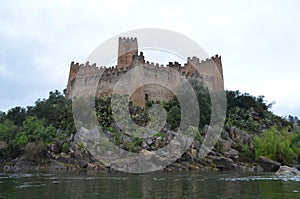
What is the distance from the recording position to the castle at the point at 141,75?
61188mm

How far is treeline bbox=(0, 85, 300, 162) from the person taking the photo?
48.6 metres

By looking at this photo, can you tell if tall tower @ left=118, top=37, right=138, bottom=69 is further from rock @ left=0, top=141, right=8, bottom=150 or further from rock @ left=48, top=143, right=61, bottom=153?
rock @ left=0, top=141, right=8, bottom=150

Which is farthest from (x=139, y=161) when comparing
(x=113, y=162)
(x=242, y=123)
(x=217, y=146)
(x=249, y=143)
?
(x=242, y=123)

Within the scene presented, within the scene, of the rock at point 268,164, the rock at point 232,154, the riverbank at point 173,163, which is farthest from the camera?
the rock at point 232,154

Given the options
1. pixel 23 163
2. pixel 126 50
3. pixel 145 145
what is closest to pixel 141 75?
pixel 126 50

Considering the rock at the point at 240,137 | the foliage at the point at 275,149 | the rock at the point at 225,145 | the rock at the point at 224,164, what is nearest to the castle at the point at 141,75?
the rock at the point at 240,137

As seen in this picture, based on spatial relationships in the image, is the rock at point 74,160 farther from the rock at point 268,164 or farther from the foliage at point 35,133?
the rock at point 268,164

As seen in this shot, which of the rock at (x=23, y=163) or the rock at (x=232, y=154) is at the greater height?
the rock at (x=232, y=154)

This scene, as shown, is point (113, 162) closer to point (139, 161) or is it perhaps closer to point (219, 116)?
point (139, 161)

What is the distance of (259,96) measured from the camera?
244 feet

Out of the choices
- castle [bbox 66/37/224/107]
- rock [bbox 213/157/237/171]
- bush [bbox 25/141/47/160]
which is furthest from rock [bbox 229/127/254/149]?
bush [bbox 25/141/47/160]

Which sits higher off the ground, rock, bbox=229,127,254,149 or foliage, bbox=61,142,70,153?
rock, bbox=229,127,254,149

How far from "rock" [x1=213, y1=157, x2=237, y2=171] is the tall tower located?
28.7 m

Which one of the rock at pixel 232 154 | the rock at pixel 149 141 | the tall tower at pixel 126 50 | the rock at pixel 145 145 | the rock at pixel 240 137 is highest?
the tall tower at pixel 126 50
